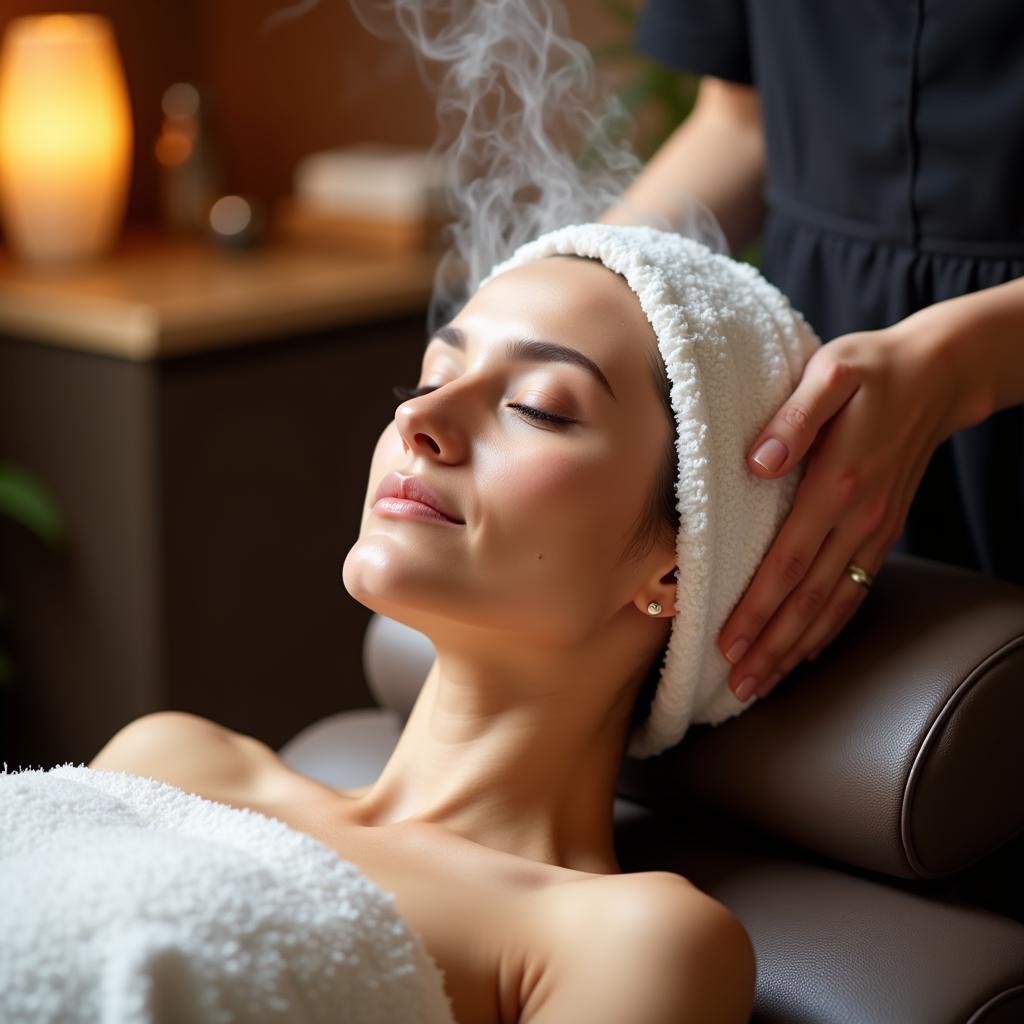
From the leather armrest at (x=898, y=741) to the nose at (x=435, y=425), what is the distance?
0.38 meters

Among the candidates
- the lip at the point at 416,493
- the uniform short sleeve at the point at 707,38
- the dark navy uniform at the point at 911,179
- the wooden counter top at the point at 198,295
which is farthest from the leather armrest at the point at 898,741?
the wooden counter top at the point at 198,295

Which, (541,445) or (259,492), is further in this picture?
(259,492)

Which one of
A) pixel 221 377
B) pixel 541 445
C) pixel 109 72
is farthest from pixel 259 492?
pixel 541 445

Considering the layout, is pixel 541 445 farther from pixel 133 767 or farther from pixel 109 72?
pixel 109 72

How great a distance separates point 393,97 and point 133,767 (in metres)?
2.65

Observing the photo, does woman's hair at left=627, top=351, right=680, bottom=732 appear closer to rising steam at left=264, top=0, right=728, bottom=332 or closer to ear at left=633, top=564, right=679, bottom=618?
ear at left=633, top=564, right=679, bottom=618

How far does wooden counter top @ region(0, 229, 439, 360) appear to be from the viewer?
9.07 feet

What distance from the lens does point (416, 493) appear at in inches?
50.6

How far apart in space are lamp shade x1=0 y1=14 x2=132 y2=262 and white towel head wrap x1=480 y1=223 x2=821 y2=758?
Result: 6.63ft

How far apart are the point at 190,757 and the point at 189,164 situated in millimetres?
2388

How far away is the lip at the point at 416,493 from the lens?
128 cm

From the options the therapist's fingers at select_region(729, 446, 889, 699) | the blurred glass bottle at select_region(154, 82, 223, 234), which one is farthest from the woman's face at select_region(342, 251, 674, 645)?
the blurred glass bottle at select_region(154, 82, 223, 234)

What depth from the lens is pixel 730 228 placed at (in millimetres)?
1873

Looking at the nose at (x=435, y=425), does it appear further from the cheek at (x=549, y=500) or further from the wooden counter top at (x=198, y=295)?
the wooden counter top at (x=198, y=295)
